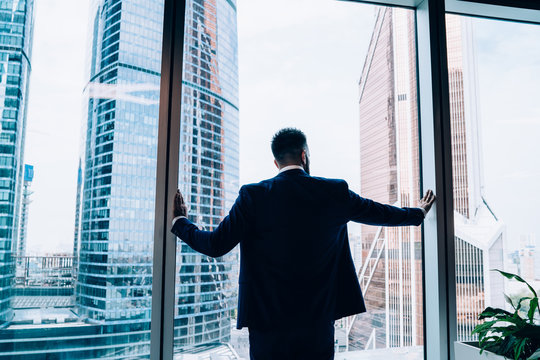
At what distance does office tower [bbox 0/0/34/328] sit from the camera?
4.96 ft

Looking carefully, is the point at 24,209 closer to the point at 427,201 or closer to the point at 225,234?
the point at 225,234

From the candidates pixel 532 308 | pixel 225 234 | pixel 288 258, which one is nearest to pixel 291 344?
pixel 288 258

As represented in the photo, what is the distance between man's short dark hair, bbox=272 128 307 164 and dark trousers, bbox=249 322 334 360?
2.00 ft

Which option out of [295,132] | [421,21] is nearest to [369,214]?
[295,132]

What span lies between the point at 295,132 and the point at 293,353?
801 millimetres

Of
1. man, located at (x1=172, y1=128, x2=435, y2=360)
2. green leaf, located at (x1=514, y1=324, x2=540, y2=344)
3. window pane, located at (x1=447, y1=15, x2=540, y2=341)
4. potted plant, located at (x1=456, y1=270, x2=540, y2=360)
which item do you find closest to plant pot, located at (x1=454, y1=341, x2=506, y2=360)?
potted plant, located at (x1=456, y1=270, x2=540, y2=360)

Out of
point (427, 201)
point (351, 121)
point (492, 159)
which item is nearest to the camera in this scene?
point (427, 201)

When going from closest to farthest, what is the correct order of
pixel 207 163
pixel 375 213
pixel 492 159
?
pixel 375 213 < pixel 207 163 < pixel 492 159

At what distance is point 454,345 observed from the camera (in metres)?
1.80

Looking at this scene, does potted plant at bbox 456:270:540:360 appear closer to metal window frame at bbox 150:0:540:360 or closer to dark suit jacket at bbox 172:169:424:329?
metal window frame at bbox 150:0:540:360

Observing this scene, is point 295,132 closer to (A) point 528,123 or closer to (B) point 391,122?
(B) point 391,122

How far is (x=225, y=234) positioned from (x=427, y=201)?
100 cm

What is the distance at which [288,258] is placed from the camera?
58.6 inches

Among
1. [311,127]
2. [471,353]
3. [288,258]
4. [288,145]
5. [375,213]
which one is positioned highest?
[311,127]
